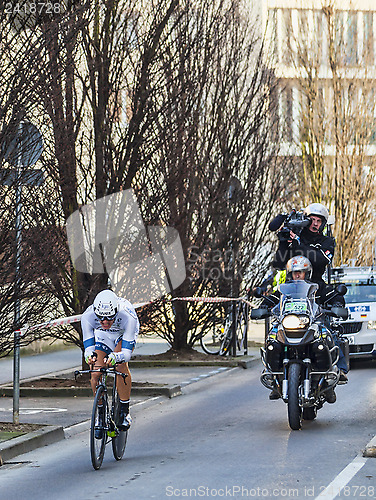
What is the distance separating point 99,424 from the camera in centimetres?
936

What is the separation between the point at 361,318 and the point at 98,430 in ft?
37.3

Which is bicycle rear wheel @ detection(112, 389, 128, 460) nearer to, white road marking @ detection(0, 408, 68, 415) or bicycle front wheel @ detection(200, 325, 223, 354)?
white road marking @ detection(0, 408, 68, 415)

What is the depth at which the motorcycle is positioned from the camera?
11.1 m

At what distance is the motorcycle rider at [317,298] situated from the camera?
38.2 feet

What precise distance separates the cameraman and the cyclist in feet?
9.21

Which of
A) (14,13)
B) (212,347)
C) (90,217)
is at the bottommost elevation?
(212,347)

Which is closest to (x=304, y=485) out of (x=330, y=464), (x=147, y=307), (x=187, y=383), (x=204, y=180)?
(x=330, y=464)

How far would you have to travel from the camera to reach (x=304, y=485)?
27.4 feet

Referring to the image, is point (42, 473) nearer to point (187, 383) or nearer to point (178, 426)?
point (178, 426)

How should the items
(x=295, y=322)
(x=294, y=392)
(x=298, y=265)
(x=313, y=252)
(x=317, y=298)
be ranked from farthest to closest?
(x=313, y=252) < (x=317, y=298) < (x=298, y=265) < (x=295, y=322) < (x=294, y=392)

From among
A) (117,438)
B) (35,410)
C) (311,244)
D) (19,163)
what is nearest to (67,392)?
(35,410)

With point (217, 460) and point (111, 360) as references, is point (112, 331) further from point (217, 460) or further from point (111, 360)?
point (217, 460)

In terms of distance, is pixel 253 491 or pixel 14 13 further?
pixel 14 13

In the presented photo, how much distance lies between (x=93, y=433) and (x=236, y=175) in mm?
12877
